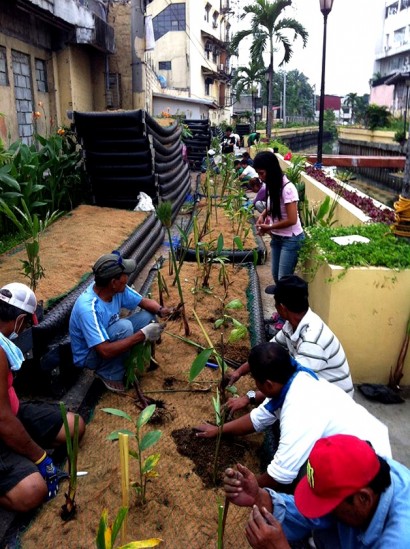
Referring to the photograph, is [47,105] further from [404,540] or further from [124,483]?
[404,540]

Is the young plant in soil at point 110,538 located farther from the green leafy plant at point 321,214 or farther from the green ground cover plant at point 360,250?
the green leafy plant at point 321,214

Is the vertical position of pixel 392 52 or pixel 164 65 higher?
pixel 392 52

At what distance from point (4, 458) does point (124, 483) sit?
2.05 feet

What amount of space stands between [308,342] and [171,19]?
31.9 m

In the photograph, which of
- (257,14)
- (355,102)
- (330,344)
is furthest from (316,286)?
(355,102)

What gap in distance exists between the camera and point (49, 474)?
2236 mm

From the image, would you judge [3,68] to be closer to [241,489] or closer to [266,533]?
[241,489]

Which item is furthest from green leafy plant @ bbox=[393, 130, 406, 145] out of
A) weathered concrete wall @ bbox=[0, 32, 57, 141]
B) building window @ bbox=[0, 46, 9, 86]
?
building window @ bbox=[0, 46, 9, 86]

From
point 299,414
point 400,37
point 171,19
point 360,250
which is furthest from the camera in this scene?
point 400,37

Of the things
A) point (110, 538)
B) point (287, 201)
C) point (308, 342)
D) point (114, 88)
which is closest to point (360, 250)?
point (287, 201)

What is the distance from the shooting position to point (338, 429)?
6.33ft

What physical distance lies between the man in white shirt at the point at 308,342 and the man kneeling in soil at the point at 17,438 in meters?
1.01

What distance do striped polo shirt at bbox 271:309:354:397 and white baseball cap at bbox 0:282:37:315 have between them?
142cm

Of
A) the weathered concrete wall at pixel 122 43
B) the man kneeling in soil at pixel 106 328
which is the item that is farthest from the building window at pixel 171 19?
the man kneeling in soil at pixel 106 328
